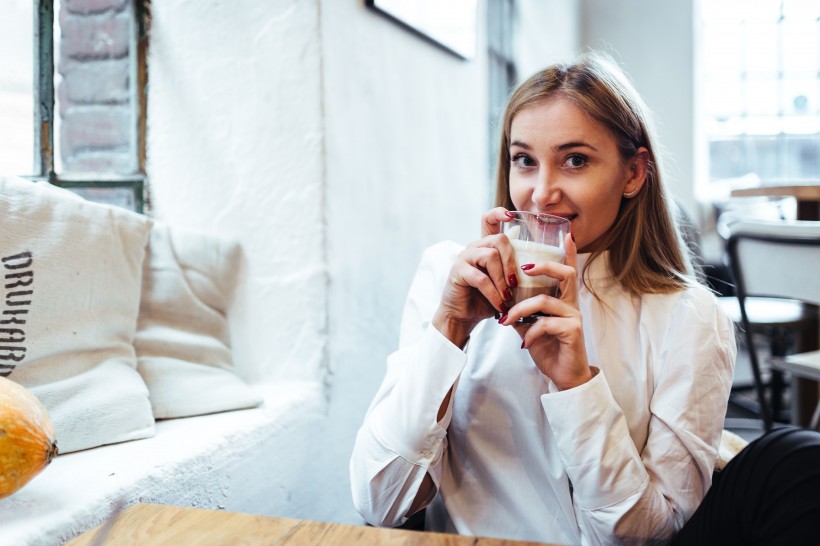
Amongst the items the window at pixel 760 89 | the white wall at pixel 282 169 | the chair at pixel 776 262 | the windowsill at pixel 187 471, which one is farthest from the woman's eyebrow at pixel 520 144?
the window at pixel 760 89

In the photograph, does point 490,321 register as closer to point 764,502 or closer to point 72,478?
point 764,502

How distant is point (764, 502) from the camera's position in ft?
2.63

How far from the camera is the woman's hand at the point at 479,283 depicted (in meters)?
0.91

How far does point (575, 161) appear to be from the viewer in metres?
1.08

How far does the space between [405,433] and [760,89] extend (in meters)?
6.22

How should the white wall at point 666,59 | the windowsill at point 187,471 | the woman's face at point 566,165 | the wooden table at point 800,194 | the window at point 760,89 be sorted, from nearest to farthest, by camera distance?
the windowsill at point 187,471 < the woman's face at point 566,165 < the wooden table at point 800,194 < the white wall at point 666,59 < the window at point 760,89

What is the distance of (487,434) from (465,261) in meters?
0.32

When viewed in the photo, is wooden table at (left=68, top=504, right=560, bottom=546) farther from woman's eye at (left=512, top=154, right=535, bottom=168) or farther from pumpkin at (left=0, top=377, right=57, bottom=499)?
woman's eye at (left=512, top=154, right=535, bottom=168)

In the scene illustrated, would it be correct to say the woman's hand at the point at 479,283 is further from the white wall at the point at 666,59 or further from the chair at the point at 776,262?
the white wall at the point at 666,59

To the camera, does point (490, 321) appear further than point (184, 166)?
No

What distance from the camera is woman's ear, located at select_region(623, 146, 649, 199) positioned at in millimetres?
1164

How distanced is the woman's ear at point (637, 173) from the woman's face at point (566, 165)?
0.15 feet

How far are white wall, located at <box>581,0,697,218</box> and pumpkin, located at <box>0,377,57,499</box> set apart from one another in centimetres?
559

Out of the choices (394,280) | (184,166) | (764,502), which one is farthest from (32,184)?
(764,502)
